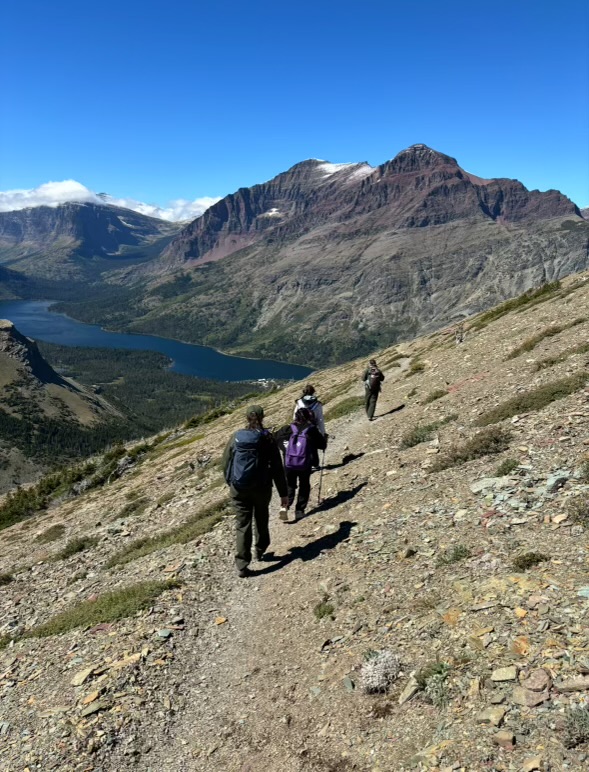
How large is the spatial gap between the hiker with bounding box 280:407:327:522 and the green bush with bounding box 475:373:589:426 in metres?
6.15

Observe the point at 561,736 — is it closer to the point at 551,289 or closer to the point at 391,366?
the point at 391,366

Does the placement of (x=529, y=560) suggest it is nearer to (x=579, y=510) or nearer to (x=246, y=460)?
(x=579, y=510)

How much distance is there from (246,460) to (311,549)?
11.5ft

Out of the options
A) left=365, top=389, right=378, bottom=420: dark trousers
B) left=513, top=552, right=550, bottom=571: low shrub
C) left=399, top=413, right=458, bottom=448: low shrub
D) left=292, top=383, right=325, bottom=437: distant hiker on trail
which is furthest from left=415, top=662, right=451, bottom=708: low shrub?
left=365, top=389, right=378, bottom=420: dark trousers

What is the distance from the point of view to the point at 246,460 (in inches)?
474

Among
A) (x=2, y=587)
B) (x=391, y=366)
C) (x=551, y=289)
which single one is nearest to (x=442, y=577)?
(x=2, y=587)

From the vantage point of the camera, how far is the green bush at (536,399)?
53.5ft

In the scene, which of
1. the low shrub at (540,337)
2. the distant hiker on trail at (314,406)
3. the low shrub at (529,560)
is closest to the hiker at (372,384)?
the low shrub at (540,337)

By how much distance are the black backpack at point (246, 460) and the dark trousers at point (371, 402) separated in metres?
14.5

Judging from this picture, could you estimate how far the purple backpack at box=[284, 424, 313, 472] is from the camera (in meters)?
14.8

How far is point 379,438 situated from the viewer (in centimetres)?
2212

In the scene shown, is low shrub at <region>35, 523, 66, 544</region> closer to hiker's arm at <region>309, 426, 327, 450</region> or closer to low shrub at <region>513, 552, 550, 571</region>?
hiker's arm at <region>309, 426, 327, 450</region>

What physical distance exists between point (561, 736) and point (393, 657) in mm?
2879

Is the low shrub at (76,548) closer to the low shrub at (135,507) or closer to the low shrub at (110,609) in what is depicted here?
the low shrub at (135,507)
